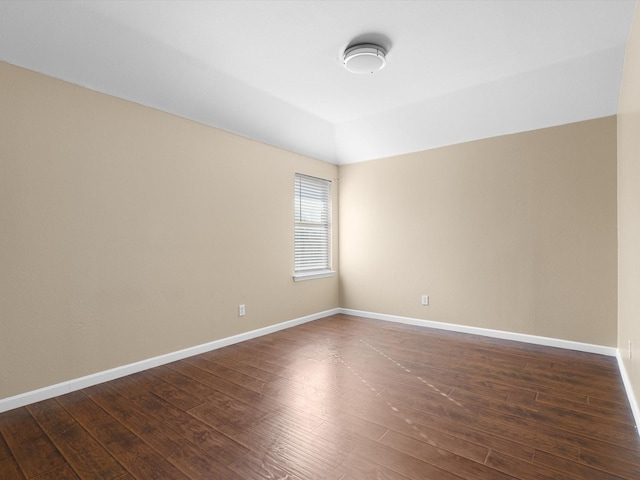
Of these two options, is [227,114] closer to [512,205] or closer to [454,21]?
[454,21]

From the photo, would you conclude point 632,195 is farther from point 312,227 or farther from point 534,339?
point 312,227

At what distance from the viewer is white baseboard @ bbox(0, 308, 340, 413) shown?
2.24 meters

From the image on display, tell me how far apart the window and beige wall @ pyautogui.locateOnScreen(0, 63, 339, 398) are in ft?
2.15

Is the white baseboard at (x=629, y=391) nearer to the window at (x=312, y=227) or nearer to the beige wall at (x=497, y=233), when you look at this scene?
the beige wall at (x=497, y=233)

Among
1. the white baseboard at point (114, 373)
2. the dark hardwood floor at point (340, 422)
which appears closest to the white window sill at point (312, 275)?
the white baseboard at point (114, 373)

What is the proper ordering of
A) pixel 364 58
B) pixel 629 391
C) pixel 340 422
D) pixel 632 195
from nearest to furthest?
pixel 340 422 < pixel 632 195 < pixel 629 391 < pixel 364 58

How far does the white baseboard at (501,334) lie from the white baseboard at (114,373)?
1588mm

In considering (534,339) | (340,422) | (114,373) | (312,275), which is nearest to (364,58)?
(340,422)

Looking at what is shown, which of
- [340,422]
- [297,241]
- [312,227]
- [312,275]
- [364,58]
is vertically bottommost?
[340,422]

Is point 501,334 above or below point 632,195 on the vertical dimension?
below

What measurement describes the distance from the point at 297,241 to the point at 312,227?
15.0 inches

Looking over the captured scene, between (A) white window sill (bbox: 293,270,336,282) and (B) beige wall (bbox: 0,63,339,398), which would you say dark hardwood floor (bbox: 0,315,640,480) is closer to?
(B) beige wall (bbox: 0,63,339,398)

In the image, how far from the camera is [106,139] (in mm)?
2699

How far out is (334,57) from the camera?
2.73m
